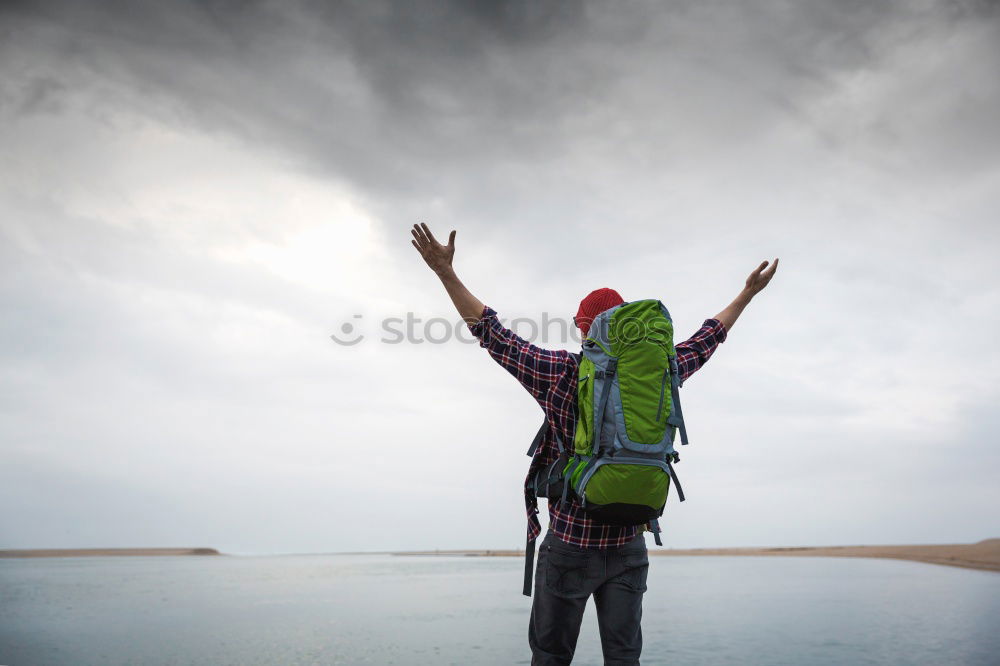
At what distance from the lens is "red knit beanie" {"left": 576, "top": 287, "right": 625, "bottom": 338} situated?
11.3ft

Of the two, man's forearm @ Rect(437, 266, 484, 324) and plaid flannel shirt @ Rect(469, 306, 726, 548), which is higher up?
man's forearm @ Rect(437, 266, 484, 324)

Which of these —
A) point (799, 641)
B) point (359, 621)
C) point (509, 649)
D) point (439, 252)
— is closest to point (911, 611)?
point (799, 641)

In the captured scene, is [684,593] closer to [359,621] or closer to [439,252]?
[359,621]

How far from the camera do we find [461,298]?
132 inches

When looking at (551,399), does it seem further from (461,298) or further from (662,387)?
(461,298)

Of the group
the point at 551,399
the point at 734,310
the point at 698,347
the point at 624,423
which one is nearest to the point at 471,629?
the point at 734,310

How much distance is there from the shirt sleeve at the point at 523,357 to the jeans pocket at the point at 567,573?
2.44 feet

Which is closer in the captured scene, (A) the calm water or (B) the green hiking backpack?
(B) the green hiking backpack

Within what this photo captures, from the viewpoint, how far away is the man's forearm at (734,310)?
3951 millimetres

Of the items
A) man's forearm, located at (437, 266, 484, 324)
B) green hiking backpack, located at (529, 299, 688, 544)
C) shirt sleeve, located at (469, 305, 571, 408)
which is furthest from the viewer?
man's forearm, located at (437, 266, 484, 324)

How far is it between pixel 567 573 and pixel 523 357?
104cm

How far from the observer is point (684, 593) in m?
21.0

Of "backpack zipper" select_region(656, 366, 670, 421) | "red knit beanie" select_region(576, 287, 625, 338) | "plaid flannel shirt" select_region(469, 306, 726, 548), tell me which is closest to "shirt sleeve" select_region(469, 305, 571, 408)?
"plaid flannel shirt" select_region(469, 306, 726, 548)

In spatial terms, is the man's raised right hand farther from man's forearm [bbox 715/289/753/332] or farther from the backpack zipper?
man's forearm [bbox 715/289/753/332]
